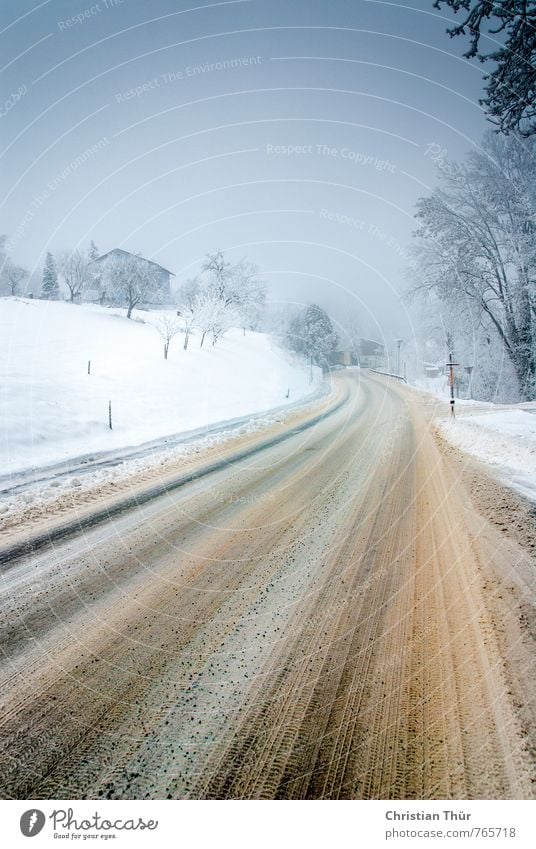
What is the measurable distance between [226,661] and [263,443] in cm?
768

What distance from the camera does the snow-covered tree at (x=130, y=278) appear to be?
72.3 ft

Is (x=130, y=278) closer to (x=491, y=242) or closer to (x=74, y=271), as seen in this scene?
(x=74, y=271)

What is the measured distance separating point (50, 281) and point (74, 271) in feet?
35.8

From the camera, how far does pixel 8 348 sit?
1722cm

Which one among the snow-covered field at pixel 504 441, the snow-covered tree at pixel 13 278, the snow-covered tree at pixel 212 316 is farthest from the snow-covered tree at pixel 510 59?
the snow-covered tree at pixel 13 278

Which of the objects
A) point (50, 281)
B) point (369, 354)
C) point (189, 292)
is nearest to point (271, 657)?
point (189, 292)

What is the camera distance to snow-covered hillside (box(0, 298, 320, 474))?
32.5ft

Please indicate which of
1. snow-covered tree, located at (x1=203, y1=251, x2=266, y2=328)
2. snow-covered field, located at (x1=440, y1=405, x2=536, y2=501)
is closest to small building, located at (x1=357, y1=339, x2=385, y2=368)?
snow-covered tree, located at (x1=203, y1=251, x2=266, y2=328)

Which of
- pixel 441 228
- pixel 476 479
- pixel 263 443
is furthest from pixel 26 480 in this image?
pixel 441 228

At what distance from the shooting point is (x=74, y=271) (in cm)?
2989

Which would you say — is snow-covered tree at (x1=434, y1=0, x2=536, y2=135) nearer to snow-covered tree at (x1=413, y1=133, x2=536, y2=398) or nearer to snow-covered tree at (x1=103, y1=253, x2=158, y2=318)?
snow-covered tree at (x1=413, y1=133, x2=536, y2=398)

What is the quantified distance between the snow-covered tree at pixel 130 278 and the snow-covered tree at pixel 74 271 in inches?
164

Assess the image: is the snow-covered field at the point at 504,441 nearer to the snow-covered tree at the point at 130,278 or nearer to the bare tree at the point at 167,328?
the bare tree at the point at 167,328

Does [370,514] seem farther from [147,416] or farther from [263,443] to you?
[147,416]
